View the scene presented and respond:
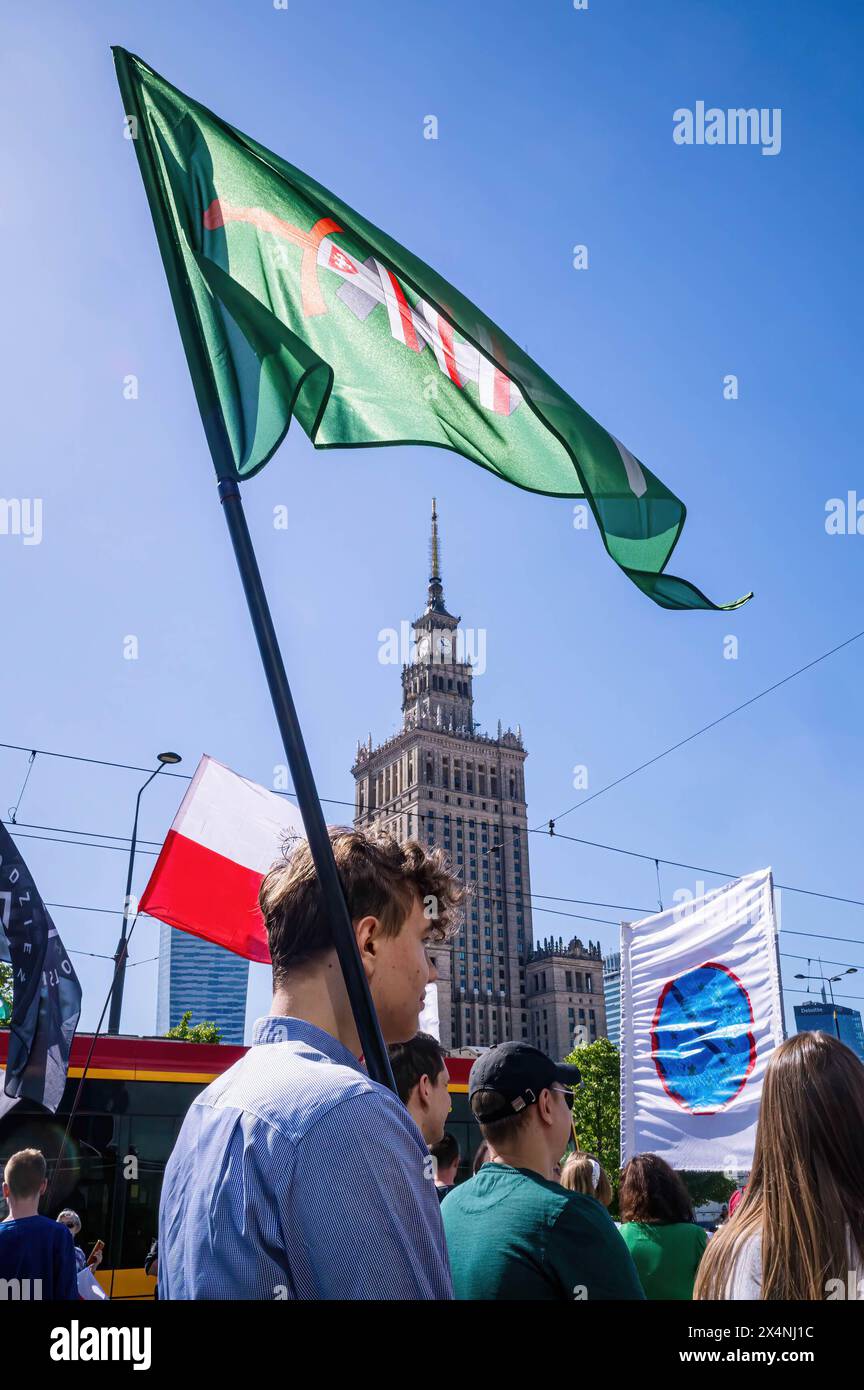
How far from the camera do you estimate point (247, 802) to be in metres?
9.95

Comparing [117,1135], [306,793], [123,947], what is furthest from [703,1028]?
[123,947]

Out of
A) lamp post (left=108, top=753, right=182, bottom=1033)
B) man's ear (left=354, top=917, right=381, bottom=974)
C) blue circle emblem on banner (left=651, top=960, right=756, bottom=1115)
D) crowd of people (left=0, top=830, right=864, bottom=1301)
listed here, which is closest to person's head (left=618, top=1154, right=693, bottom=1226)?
crowd of people (left=0, top=830, right=864, bottom=1301)

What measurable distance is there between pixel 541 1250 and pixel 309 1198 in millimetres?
1585

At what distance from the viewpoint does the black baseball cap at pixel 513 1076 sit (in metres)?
3.41

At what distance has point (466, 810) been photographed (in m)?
111

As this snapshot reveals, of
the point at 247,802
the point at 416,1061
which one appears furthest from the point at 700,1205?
the point at 416,1061

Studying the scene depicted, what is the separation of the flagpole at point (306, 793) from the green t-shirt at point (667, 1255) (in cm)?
342

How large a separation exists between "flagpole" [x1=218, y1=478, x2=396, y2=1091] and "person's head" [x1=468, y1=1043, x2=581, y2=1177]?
144 centimetres

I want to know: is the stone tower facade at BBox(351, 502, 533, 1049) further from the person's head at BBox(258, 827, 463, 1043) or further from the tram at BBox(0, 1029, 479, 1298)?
the person's head at BBox(258, 827, 463, 1043)

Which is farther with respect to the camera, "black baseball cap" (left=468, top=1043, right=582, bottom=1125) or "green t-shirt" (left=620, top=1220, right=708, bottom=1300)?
"green t-shirt" (left=620, top=1220, right=708, bottom=1300)

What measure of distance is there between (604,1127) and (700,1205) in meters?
9.31

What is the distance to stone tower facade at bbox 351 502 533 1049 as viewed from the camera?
108m

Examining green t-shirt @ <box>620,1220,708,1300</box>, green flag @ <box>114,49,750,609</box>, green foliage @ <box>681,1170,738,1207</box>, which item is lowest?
green foliage @ <box>681,1170,738,1207</box>

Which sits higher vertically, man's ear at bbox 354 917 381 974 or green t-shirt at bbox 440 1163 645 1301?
man's ear at bbox 354 917 381 974
